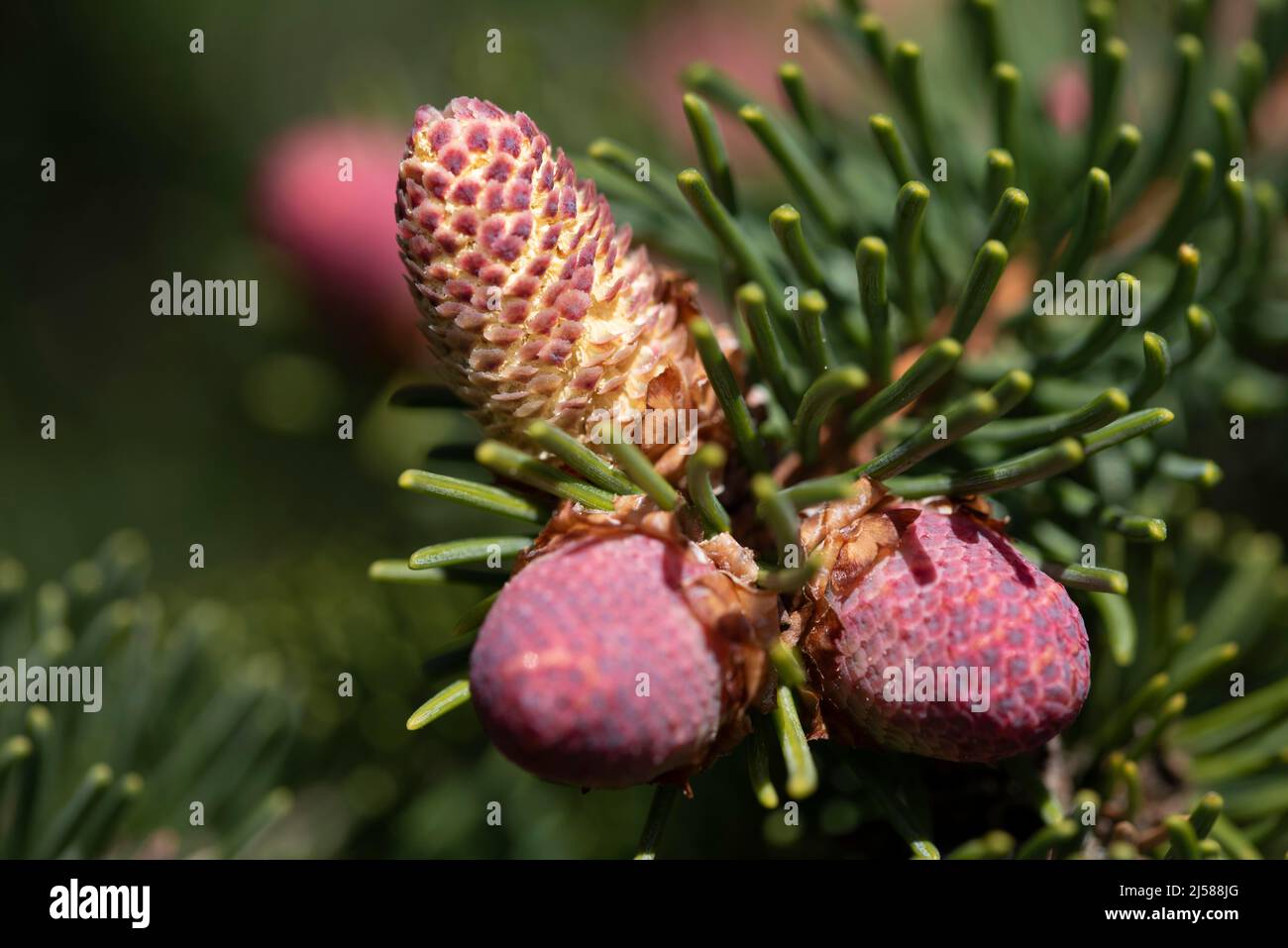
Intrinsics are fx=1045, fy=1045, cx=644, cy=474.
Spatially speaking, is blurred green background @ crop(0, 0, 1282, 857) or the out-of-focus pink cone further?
the out-of-focus pink cone

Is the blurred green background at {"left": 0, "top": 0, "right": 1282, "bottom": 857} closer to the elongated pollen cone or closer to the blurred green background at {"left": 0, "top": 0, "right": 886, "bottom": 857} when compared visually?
the blurred green background at {"left": 0, "top": 0, "right": 886, "bottom": 857}

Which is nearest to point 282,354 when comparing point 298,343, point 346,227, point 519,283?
point 298,343

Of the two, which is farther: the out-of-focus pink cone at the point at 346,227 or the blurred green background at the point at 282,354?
the out-of-focus pink cone at the point at 346,227

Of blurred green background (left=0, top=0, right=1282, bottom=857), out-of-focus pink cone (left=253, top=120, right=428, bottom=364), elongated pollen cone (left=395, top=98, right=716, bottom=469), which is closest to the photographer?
elongated pollen cone (left=395, top=98, right=716, bottom=469)

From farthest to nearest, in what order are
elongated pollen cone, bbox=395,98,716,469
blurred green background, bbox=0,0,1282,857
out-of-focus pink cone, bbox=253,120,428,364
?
out-of-focus pink cone, bbox=253,120,428,364, blurred green background, bbox=0,0,1282,857, elongated pollen cone, bbox=395,98,716,469

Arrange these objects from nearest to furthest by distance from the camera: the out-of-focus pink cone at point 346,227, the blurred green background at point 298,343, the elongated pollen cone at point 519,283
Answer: the elongated pollen cone at point 519,283
the blurred green background at point 298,343
the out-of-focus pink cone at point 346,227

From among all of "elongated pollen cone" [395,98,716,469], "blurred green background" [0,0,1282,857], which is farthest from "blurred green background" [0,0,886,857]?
"elongated pollen cone" [395,98,716,469]

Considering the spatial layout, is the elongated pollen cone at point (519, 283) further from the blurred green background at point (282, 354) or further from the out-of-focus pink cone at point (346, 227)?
the out-of-focus pink cone at point (346, 227)

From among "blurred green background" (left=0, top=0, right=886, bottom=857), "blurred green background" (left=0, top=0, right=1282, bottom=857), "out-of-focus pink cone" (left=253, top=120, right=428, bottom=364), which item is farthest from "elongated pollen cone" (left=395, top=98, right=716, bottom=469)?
"out-of-focus pink cone" (left=253, top=120, right=428, bottom=364)

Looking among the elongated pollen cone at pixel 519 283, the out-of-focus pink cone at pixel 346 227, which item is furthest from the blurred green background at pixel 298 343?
the elongated pollen cone at pixel 519 283

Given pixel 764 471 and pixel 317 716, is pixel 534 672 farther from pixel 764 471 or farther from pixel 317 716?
pixel 317 716

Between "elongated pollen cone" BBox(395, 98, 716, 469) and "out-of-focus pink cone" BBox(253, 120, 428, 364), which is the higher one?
"out-of-focus pink cone" BBox(253, 120, 428, 364)
